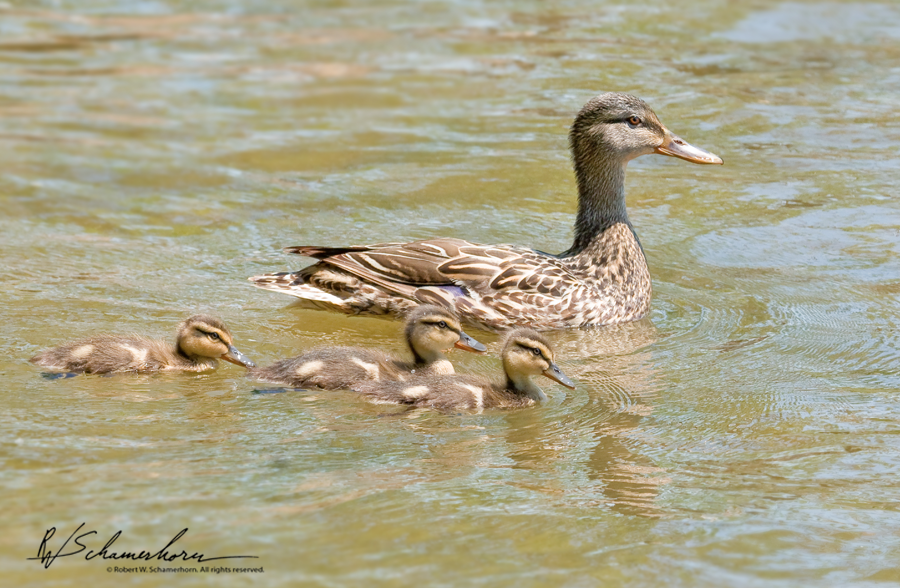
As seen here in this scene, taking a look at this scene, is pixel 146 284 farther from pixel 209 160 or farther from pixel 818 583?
pixel 818 583

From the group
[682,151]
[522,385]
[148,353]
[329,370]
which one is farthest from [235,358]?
[682,151]

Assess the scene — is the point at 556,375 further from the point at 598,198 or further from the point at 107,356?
the point at 598,198

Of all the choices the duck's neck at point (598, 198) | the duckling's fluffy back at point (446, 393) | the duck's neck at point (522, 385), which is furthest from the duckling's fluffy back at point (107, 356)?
the duck's neck at point (598, 198)

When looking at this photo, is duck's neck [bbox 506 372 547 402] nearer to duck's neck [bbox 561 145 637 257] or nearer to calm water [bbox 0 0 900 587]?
calm water [bbox 0 0 900 587]

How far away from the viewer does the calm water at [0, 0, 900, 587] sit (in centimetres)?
A: 499

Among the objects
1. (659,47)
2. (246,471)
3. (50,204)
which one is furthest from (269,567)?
(659,47)

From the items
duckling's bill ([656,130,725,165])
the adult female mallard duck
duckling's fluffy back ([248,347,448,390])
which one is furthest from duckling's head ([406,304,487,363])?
duckling's bill ([656,130,725,165])

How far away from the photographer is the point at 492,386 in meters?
6.42

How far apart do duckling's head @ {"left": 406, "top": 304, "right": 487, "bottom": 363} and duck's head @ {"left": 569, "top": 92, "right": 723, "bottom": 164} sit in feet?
7.18

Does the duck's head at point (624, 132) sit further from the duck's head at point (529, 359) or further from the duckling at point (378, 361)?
the duck's head at point (529, 359)

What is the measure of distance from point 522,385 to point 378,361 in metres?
0.75

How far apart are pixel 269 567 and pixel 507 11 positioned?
12020 millimetres
